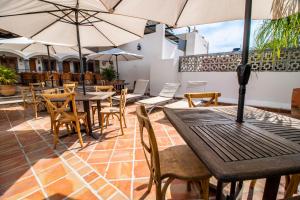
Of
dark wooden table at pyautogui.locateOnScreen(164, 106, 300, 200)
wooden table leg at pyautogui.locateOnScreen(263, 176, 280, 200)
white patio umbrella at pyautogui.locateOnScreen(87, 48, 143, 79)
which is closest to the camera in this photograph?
dark wooden table at pyautogui.locateOnScreen(164, 106, 300, 200)

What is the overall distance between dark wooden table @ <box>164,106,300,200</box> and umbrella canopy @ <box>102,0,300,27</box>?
1392 millimetres

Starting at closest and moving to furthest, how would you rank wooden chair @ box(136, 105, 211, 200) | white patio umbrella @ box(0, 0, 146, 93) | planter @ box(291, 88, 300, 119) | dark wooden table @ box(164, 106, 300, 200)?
dark wooden table @ box(164, 106, 300, 200) → wooden chair @ box(136, 105, 211, 200) → white patio umbrella @ box(0, 0, 146, 93) → planter @ box(291, 88, 300, 119)

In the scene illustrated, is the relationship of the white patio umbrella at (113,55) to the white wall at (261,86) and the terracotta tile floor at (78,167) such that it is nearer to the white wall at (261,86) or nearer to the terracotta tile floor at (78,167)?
the white wall at (261,86)

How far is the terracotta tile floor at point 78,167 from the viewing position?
1.67 meters

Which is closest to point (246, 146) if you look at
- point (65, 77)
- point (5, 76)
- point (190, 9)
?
point (190, 9)

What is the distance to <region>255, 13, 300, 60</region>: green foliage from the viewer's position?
1961 millimetres

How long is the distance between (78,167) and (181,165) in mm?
1500

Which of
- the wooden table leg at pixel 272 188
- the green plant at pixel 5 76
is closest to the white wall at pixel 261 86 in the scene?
the wooden table leg at pixel 272 188

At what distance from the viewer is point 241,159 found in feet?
2.51

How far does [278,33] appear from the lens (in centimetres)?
204

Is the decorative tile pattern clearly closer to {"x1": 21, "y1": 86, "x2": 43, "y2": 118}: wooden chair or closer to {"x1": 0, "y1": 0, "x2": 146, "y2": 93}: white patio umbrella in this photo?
{"x1": 0, "y1": 0, "x2": 146, "y2": 93}: white patio umbrella

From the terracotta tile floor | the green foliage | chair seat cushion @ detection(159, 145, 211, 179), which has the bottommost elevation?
the terracotta tile floor

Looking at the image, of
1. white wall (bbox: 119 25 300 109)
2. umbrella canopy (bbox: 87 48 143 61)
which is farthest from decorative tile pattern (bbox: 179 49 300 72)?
umbrella canopy (bbox: 87 48 143 61)

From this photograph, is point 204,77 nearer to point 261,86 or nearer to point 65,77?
point 261,86
